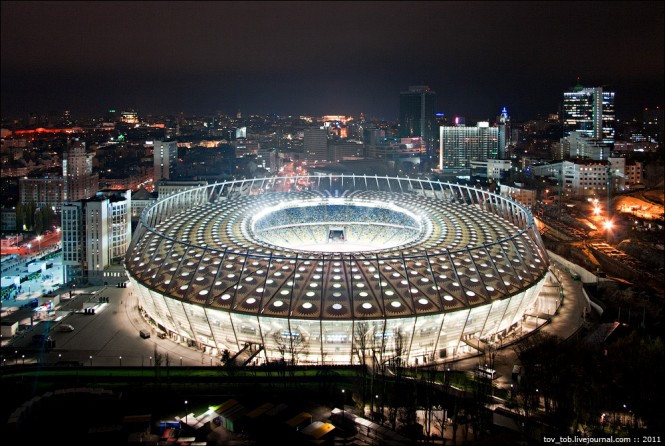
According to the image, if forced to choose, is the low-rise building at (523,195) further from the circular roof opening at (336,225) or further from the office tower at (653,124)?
the office tower at (653,124)

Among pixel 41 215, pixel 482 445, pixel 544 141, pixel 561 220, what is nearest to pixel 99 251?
pixel 41 215

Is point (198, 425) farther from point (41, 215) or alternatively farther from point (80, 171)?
point (80, 171)

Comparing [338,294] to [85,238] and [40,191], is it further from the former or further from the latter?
[40,191]

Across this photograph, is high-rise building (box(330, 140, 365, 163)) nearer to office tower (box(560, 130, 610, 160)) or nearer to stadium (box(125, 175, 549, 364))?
office tower (box(560, 130, 610, 160))

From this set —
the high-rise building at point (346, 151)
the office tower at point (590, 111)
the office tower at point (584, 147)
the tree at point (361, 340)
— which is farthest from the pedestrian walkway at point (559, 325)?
the high-rise building at point (346, 151)

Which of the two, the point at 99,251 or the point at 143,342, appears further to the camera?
the point at 99,251

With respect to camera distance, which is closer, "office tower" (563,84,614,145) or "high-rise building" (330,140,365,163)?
"office tower" (563,84,614,145)

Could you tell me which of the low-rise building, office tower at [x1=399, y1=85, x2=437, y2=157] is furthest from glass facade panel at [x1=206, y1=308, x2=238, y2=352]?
office tower at [x1=399, y1=85, x2=437, y2=157]
